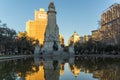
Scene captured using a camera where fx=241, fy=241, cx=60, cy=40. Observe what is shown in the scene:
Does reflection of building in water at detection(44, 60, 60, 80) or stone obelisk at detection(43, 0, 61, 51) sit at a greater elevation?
stone obelisk at detection(43, 0, 61, 51)

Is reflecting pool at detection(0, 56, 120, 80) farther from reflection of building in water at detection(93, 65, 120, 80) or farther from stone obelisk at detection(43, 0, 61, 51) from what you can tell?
stone obelisk at detection(43, 0, 61, 51)

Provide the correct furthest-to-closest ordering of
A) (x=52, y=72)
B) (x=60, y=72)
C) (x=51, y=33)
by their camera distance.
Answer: (x=51, y=33)
(x=60, y=72)
(x=52, y=72)

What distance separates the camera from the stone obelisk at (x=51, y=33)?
116 metres

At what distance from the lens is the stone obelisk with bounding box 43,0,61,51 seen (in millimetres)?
115825

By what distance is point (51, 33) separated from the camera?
118062 millimetres

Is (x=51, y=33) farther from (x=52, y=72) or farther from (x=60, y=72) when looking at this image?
(x=52, y=72)

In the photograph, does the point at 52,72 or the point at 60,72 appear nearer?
the point at 52,72

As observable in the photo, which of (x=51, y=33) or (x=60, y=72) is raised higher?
(x=51, y=33)

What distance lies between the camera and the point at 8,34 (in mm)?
92000

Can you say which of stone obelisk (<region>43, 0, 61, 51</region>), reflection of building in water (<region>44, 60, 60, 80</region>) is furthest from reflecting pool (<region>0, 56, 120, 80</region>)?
stone obelisk (<region>43, 0, 61, 51</region>)

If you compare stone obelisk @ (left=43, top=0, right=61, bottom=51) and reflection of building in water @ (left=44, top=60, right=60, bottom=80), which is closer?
reflection of building in water @ (left=44, top=60, right=60, bottom=80)

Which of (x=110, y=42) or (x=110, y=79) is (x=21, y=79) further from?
(x=110, y=42)

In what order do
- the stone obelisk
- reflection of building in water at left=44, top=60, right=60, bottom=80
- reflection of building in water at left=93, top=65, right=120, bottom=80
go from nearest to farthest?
1. reflection of building in water at left=93, top=65, right=120, bottom=80
2. reflection of building in water at left=44, top=60, right=60, bottom=80
3. the stone obelisk

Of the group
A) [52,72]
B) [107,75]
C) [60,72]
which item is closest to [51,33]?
[60,72]
